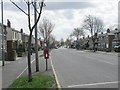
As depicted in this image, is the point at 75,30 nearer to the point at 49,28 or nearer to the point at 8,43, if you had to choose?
the point at 49,28

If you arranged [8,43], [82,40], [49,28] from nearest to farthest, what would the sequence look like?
1. [8,43]
2. [49,28]
3. [82,40]

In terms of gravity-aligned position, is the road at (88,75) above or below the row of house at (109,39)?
below

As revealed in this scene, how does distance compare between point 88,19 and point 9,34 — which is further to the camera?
point 88,19

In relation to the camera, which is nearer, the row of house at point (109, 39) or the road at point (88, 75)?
the road at point (88, 75)

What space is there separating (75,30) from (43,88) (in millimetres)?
152997

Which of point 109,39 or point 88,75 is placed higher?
point 109,39

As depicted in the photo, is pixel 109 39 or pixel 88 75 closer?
pixel 88 75

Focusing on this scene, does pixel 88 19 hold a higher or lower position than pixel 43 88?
higher

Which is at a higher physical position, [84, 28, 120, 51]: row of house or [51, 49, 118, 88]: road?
[84, 28, 120, 51]: row of house

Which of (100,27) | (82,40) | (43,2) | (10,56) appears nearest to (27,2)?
(43,2)

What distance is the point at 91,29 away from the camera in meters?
105

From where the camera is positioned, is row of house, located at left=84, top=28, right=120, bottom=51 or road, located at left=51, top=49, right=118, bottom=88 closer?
road, located at left=51, top=49, right=118, bottom=88

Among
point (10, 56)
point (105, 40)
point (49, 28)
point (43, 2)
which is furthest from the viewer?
point (105, 40)

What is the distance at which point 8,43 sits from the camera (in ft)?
221
